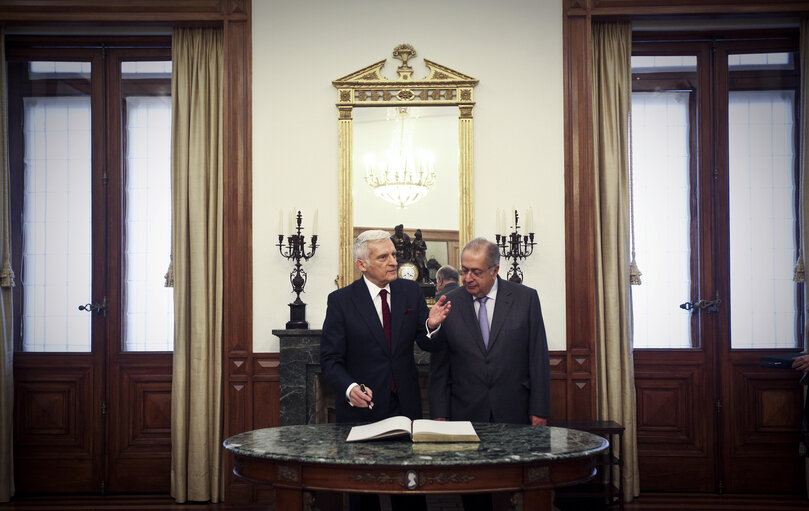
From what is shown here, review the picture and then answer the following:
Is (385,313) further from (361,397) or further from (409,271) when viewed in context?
(409,271)

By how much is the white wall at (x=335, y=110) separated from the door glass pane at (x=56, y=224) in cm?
139

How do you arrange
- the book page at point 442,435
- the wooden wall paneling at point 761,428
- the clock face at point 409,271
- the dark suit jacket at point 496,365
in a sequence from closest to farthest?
the book page at point 442,435 < the dark suit jacket at point 496,365 < the clock face at point 409,271 < the wooden wall paneling at point 761,428

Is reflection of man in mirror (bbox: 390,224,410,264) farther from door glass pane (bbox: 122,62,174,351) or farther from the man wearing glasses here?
door glass pane (bbox: 122,62,174,351)

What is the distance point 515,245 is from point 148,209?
104 inches

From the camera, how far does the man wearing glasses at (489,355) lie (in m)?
3.64

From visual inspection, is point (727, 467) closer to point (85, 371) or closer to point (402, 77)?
point (402, 77)

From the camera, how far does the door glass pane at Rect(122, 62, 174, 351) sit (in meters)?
5.82

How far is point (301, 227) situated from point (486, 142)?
134cm

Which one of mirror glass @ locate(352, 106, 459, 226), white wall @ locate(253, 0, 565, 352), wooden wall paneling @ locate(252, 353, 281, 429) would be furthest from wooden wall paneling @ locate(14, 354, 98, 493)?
mirror glass @ locate(352, 106, 459, 226)

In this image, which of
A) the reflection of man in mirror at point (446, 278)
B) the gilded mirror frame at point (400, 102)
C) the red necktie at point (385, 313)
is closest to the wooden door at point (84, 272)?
the gilded mirror frame at point (400, 102)

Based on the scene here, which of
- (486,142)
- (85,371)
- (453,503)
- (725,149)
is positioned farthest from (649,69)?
(85,371)

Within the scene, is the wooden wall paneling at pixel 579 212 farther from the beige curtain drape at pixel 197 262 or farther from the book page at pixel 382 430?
the book page at pixel 382 430

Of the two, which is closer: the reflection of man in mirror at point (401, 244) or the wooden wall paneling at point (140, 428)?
the reflection of man in mirror at point (401, 244)

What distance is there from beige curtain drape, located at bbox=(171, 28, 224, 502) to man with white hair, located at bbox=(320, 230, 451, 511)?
194cm
